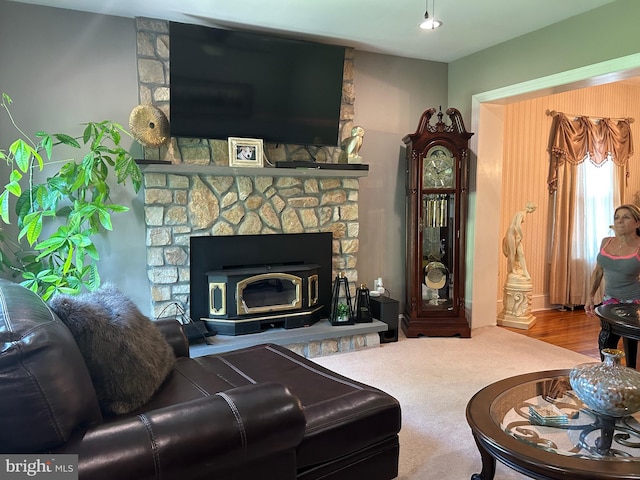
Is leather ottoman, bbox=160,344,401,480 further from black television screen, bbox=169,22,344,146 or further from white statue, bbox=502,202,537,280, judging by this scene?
white statue, bbox=502,202,537,280

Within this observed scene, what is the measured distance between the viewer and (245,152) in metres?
3.66

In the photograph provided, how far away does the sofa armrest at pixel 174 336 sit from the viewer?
7.59 feet

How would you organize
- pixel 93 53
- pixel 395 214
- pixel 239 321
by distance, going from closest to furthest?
pixel 93 53 → pixel 239 321 → pixel 395 214

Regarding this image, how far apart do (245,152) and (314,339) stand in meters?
1.58

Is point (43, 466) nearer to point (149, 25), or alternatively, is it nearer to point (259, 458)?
point (259, 458)

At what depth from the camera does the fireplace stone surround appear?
3.47 meters

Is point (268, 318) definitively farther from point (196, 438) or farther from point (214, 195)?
point (196, 438)

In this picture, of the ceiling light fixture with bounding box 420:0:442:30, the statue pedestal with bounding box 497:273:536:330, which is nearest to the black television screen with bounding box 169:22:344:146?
the ceiling light fixture with bounding box 420:0:442:30

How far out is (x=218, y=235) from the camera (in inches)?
146

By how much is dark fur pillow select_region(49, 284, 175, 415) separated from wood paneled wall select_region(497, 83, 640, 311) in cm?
421

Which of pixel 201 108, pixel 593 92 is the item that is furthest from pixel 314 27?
pixel 593 92

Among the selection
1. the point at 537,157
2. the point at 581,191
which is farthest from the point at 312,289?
the point at 581,191

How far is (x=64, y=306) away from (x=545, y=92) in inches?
150

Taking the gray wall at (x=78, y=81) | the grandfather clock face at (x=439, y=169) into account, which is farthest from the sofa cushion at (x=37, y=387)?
the grandfather clock face at (x=439, y=169)
